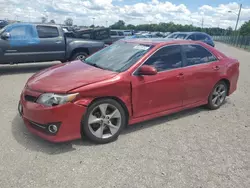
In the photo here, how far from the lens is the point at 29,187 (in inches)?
100

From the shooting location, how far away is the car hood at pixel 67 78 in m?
3.22

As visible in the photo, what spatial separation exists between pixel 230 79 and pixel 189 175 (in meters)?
3.12

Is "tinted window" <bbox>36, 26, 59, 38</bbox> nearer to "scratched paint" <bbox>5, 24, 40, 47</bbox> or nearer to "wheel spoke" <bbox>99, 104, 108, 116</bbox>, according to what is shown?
"scratched paint" <bbox>5, 24, 40, 47</bbox>

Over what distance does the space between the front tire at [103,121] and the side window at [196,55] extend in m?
1.75

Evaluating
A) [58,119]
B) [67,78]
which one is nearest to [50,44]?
[67,78]

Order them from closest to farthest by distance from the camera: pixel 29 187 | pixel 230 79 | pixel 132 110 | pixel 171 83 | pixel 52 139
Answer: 1. pixel 29 187
2. pixel 52 139
3. pixel 132 110
4. pixel 171 83
5. pixel 230 79

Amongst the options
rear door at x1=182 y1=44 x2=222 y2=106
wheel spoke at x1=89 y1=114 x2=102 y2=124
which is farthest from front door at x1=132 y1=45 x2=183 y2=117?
wheel spoke at x1=89 y1=114 x2=102 y2=124

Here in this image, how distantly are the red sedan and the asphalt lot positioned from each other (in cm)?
25

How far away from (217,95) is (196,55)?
1.13 meters

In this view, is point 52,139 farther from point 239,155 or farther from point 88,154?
point 239,155

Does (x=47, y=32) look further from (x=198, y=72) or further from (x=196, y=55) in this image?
(x=198, y=72)

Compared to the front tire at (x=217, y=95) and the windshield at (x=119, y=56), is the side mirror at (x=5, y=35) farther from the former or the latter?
the front tire at (x=217, y=95)

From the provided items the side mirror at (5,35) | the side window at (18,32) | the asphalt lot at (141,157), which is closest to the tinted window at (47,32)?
the side window at (18,32)

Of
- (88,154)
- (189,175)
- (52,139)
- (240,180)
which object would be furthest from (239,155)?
(52,139)
